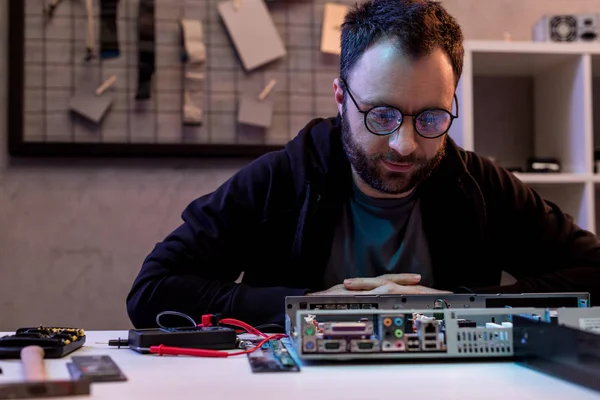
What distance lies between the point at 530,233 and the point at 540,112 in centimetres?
87

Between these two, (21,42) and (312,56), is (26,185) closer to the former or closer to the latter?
(21,42)

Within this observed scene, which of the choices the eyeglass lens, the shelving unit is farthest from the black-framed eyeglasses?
the shelving unit

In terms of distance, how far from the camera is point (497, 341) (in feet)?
2.79

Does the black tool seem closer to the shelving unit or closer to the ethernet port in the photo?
the ethernet port

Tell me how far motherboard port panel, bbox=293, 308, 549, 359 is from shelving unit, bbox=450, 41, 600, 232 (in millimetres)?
1308

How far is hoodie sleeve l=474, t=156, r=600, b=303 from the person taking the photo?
164 cm

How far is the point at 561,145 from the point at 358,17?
1.06 meters

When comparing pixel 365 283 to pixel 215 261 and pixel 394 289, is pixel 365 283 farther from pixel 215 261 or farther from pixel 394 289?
pixel 215 261

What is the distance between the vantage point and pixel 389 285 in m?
1.27

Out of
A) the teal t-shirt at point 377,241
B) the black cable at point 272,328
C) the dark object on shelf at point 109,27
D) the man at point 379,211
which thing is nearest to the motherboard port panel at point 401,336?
the black cable at point 272,328

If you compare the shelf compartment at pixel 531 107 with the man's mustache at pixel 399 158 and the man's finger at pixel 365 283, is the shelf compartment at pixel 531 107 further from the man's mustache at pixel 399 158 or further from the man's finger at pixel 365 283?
the man's finger at pixel 365 283

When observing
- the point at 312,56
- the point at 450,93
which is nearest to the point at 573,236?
the point at 450,93

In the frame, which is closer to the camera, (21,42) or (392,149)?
(392,149)

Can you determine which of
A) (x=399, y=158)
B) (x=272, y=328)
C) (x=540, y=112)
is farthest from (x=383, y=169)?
(x=540, y=112)
